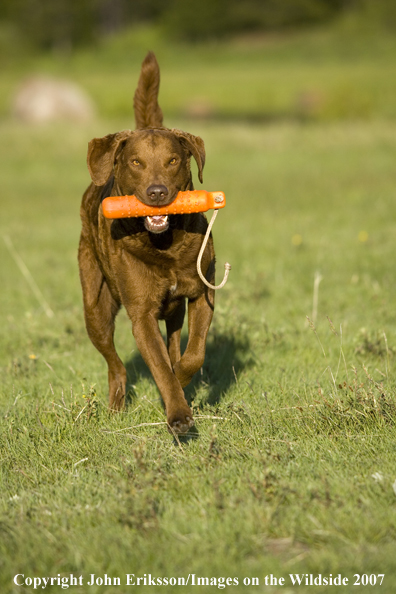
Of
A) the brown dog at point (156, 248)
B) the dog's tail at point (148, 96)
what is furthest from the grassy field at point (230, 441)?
the dog's tail at point (148, 96)

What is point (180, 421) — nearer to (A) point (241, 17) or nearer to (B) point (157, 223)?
(B) point (157, 223)

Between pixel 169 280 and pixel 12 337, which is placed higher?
pixel 169 280

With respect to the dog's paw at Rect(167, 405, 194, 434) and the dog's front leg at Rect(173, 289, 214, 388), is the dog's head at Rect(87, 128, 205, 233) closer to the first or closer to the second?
the dog's front leg at Rect(173, 289, 214, 388)

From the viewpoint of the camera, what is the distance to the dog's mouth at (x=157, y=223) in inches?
163

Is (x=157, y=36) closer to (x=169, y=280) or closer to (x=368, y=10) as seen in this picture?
(x=368, y=10)

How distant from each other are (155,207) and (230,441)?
1387mm

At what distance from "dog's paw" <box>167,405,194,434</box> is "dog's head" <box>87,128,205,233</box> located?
1078 mm

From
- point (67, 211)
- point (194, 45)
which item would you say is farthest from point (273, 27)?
point (67, 211)

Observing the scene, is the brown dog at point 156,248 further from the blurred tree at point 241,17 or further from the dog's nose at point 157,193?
the blurred tree at point 241,17

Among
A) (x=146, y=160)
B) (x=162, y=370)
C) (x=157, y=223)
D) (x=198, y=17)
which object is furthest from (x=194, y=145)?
(x=198, y=17)

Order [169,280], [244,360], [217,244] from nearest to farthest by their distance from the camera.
→ [169,280], [244,360], [217,244]

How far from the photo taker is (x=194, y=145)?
4469 millimetres

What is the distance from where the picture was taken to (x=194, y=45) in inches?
2537

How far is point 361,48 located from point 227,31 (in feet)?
62.7
